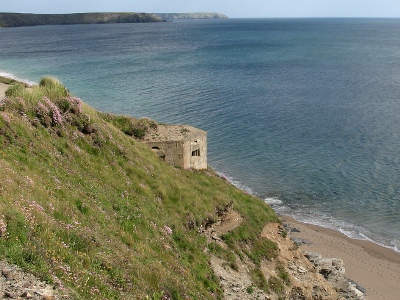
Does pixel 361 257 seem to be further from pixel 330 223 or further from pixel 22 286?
pixel 22 286

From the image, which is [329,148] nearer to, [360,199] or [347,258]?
[360,199]

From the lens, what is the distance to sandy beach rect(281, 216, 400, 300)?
29359mm

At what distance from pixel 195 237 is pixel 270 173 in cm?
2585

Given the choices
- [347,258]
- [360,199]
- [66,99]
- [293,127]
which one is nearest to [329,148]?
[293,127]

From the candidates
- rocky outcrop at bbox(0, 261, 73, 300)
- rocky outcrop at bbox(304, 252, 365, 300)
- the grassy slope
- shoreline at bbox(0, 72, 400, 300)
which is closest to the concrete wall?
the grassy slope

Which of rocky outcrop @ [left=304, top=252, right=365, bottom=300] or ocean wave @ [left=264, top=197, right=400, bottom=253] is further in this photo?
ocean wave @ [left=264, top=197, right=400, bottom=253]

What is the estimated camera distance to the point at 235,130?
182ft

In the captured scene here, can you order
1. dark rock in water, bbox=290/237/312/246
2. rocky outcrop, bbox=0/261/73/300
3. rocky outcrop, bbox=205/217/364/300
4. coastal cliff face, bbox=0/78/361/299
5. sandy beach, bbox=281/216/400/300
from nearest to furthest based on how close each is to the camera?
rocky outcrop, bbox=0/261/73/300 → coastal cliff face, bbox=0/78/361/299 → rocky outcrop, bbox=205/217/364/300 → sandy beach, bbox=281/216/400/300 → dark rock in water, bbox=290/237/312/246

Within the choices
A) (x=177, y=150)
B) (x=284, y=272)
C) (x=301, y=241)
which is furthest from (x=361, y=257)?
(x=177, y=150)

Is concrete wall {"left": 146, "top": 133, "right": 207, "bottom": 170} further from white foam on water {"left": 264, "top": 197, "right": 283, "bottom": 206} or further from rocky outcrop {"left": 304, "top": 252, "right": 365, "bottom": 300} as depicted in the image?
white foam on water {"left": 264, "top": 197, "right": 283, "bottom": 206}

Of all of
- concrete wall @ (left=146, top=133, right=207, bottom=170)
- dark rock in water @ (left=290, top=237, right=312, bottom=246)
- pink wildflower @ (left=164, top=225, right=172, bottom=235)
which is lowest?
dark rock in water @ (left=290, top=237, right=312, bottom=246)

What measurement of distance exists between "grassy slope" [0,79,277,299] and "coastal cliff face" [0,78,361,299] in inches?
1.9

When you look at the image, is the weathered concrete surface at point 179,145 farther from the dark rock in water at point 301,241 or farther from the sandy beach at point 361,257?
the sandy beach at point 361,257

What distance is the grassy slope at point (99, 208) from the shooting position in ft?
37.8
